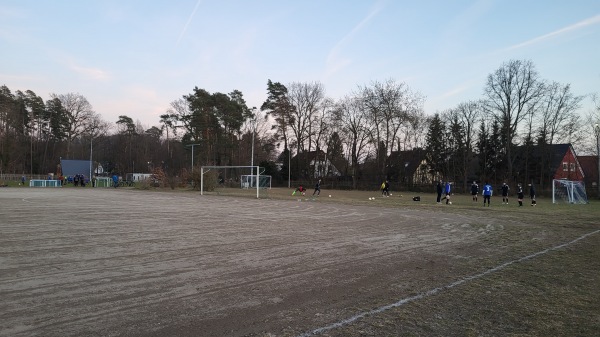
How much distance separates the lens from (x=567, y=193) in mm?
34594

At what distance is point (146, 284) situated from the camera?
596cm

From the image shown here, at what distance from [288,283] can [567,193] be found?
3707 centimetres

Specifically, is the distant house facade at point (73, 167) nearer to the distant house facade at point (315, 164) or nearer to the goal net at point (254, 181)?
the goal net at point (254, 181)

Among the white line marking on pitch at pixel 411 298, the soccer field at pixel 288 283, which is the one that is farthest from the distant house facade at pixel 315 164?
the white line marking on pitch at pixel 411 298

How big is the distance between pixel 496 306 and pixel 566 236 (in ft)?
32.2

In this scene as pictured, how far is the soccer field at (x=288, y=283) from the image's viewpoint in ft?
14.6

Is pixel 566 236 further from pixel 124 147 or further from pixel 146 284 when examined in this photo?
pixel 124 147

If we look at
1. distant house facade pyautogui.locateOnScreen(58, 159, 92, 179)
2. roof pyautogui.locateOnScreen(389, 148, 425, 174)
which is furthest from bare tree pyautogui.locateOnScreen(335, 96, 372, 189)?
distant house facade pyautogui.locateOnScreen(58, 159, 92, 179)

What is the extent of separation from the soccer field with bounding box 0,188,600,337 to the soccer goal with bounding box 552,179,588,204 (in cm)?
2724

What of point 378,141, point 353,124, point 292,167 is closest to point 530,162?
point 378,141

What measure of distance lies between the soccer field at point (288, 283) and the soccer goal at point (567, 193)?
27242 millimetres

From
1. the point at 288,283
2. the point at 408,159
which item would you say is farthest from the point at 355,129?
the point at 288,283

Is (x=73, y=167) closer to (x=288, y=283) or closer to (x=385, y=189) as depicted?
(x=385, y=189)

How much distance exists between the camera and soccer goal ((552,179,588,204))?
34.4 m
